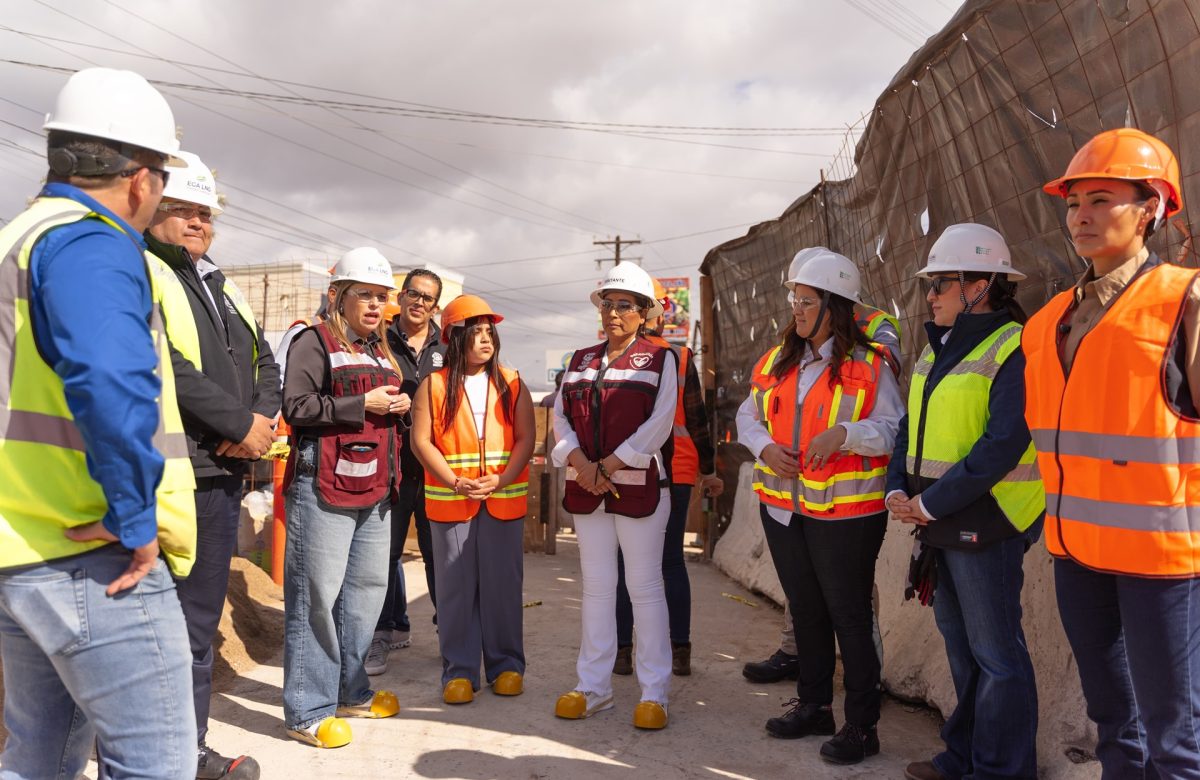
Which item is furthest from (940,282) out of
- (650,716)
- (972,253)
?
(650,716)

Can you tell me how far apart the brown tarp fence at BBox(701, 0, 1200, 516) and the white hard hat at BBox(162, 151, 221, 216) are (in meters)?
3.39

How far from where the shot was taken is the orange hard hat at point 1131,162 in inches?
98.5

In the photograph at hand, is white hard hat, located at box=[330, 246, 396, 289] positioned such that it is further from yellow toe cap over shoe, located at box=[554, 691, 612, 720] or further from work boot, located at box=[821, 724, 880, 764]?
work boot, located at box=[821, 724, 880, 764]

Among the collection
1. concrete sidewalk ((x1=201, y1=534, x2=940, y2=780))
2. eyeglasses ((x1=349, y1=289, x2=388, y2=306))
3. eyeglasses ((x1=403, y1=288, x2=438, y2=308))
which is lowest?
concrete sidewalk ((x1=201, y1=534, x2=940, y2=780))

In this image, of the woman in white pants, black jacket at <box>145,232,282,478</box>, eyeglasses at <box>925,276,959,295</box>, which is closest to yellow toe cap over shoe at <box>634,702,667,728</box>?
the woman in white pants

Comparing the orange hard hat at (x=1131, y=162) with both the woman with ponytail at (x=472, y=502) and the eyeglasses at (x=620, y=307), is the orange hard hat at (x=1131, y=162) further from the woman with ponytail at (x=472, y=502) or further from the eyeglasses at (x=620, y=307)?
the woman with ponytail at (x=472, y=502)

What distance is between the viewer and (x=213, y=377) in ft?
11.7

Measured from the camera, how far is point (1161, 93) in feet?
9.89

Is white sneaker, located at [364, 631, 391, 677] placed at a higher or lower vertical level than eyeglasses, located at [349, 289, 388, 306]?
lower

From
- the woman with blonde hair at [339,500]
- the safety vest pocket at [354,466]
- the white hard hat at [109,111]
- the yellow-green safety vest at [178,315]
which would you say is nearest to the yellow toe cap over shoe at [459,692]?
the woman with blonde hair at [339,500]

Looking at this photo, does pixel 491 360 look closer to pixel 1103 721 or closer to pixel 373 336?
pixel 373 336

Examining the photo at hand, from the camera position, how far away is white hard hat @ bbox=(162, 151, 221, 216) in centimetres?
347

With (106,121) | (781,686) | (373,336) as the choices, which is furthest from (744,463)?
(106,121)

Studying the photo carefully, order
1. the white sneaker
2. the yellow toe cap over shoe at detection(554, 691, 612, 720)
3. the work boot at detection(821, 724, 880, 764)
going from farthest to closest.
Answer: the white sneaker
the yellow toe cap over shoe at detection(554, 691, 612, 720)
the work boot at detection(821, 724, 880, 764)
